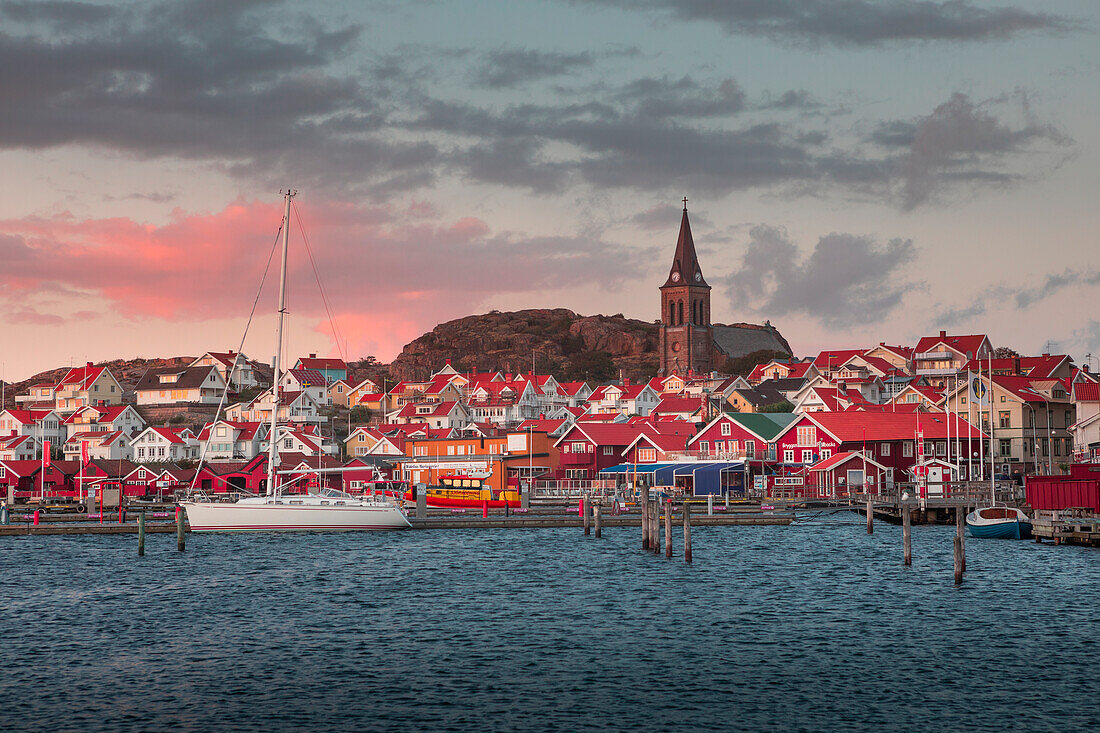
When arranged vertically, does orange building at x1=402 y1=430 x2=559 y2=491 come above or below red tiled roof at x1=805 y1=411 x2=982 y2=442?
below

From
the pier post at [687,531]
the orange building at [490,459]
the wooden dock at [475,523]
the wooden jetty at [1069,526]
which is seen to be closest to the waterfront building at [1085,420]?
the wooden jetty at [1069,526]

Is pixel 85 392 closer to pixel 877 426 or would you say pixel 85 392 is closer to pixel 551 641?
pixel 877 426

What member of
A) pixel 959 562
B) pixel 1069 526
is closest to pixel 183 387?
pixel 1069 526

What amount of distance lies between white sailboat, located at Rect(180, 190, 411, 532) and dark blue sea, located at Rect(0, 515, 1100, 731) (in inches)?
298

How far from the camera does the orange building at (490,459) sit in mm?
111312

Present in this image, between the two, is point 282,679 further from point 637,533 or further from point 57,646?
point 637,533

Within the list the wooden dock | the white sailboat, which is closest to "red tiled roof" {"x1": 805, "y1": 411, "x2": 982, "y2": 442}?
the wooden dock

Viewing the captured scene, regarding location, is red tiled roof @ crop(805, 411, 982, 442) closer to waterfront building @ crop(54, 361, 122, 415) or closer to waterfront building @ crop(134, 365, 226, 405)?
waterfront building @ crop(134, 365, 226, 405)

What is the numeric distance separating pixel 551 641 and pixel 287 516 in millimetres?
38062

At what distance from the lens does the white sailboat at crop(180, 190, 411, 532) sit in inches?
2813

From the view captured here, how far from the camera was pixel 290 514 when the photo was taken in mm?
71812

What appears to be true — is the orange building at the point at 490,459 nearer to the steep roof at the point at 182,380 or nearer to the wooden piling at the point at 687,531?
the wooden piling at the point at 687,531

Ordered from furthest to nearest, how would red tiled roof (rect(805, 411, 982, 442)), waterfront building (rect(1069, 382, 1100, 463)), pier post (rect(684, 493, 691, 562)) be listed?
1. waterfront building (rect(1069, 382, 1100, 463))
2. red tiled roof (rect(805, 411, 982, 442))
3. pier post (rect(684, 493, 691, 562))

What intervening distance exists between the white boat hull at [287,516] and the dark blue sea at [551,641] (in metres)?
7.54
